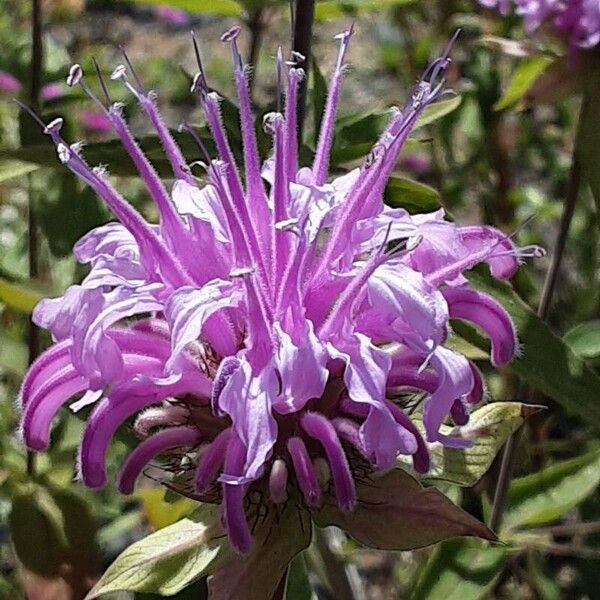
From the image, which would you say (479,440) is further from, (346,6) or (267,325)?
(346,6)

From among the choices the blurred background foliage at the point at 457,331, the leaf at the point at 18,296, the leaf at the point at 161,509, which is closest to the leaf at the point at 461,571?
the blurred background foliage at the point at 457,331

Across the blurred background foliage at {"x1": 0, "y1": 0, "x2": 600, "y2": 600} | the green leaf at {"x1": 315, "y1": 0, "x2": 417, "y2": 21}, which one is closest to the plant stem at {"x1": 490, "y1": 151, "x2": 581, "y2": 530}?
the blurred background foliage at {"x1": 0, "y1": 0, "x2": 600, "y2": 600}

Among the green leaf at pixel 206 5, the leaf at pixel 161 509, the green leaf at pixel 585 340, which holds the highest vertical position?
the green leaf at pixel 206 5

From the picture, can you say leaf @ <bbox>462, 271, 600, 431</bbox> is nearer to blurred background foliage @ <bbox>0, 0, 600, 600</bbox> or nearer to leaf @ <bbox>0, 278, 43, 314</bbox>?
blurred background foliage @ <bbox>0, 0, 600, 600</bbox>

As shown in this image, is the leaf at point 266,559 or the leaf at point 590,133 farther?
the leaf at point 590,133

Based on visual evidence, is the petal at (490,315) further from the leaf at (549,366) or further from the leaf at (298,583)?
the leaf at (298,583)
